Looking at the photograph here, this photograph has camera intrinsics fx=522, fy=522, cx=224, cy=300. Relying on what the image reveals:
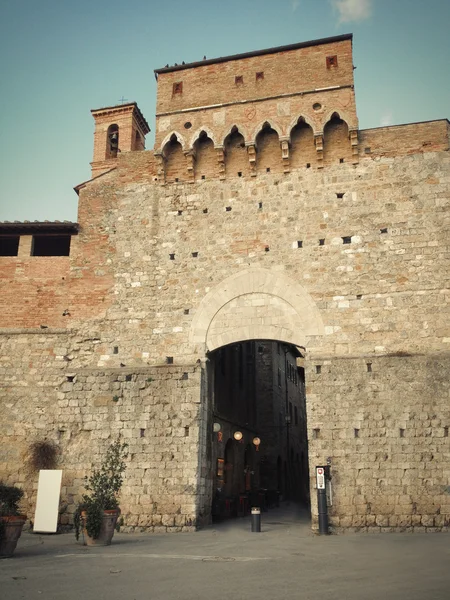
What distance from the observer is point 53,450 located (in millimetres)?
14617

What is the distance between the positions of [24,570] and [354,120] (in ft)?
44.9

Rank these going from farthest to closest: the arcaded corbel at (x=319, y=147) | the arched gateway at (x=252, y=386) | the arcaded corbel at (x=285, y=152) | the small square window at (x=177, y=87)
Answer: the small square window at (x=177, y=87), the arcaded corbel at (x=285, y=152), the arcaded corbel at (x=319, y=147), the arched gateway at (x=252, y=386)

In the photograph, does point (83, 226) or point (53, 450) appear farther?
point (83, 226)

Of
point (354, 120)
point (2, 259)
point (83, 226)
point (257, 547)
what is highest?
point (354, 120)

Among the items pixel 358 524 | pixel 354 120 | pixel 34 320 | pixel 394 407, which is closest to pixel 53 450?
pixel 34 320

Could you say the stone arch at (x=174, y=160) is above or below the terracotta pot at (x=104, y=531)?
above

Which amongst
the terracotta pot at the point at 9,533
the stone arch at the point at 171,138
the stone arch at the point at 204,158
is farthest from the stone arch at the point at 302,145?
the terracotta pot at the point at 9,533

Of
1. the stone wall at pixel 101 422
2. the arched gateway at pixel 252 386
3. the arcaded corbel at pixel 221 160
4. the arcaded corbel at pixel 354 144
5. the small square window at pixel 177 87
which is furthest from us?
the small square window at pixel 177 87

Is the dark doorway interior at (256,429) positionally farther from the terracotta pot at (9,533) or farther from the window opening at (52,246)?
the terracotta pot at (9,533)

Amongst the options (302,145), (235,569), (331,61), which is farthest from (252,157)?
(235,569)

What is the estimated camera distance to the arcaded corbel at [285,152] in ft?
51.2

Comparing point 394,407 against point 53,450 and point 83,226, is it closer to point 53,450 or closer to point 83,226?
point 53,450

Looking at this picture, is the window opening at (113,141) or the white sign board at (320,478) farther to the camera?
the window opening at (113,141)

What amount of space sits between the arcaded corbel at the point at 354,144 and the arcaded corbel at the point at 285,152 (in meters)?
1.87
